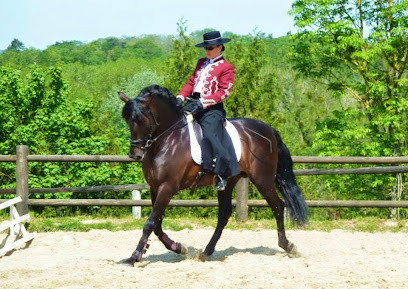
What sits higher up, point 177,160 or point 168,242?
point 177,160

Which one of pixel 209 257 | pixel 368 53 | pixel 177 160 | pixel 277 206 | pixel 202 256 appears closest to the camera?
pixel 177 160

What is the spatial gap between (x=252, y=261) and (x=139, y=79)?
53925 millimetres

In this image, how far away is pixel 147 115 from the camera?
6.30 metres

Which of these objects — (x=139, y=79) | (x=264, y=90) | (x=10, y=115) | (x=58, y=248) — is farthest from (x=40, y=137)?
(x=139, y=79)

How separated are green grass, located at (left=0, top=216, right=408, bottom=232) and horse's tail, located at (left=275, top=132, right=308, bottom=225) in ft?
7.09

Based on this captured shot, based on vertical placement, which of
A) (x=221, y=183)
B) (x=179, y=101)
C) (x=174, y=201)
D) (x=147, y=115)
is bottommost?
(x=174, y=201)

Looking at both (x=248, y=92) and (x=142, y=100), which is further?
(x=248, y=92)

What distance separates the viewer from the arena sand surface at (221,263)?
18.4 ft

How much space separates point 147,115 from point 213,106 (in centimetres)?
86

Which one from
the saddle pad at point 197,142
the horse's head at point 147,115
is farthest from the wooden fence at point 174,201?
the horse's head at point 147,115

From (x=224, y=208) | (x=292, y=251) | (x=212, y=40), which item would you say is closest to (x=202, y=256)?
(x=224, y=208)

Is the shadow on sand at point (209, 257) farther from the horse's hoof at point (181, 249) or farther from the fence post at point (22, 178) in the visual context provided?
the fence post at point (22, 178)

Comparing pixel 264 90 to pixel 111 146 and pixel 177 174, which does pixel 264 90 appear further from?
pixel 177 174

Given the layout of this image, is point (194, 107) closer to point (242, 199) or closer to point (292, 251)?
point (292, 251)
